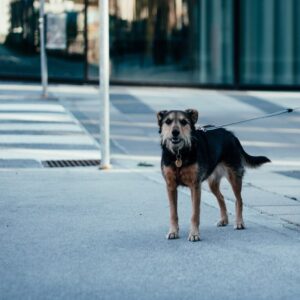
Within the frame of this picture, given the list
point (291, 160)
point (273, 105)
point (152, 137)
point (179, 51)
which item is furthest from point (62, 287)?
point (179, 51)

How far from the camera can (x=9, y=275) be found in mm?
7168

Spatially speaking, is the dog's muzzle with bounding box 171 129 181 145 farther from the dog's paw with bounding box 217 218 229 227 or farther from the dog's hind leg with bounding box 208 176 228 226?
the dog's paw with bounding box 217 218 229 227

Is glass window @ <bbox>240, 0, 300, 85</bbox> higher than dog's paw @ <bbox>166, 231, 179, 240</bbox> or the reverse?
higher

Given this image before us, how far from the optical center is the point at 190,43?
83.4ft

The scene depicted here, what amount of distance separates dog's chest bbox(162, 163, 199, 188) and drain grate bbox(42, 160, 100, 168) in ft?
17.4

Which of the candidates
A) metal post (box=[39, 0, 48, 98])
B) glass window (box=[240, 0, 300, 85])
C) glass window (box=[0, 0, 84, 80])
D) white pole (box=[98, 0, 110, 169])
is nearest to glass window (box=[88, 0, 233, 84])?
glass window (box=[240, 0, 300, 85])

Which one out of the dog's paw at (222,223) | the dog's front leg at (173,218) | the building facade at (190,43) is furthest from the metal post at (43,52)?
the dog's front leg at (173,218)

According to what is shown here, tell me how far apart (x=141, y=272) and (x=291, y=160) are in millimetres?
7299

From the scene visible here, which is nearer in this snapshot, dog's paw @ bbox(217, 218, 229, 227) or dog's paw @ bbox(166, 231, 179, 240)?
dog's paw @ bbox(166, 231, 179, 240)

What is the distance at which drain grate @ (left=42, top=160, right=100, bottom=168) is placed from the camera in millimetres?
13758

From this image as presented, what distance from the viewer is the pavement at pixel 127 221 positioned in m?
6.90

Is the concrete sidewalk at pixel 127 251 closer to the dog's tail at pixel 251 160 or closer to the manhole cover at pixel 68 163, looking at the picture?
the dog's tail at pixel 251 160

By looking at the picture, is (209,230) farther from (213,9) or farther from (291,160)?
(213,9)

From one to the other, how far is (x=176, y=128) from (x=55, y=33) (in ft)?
47.0
